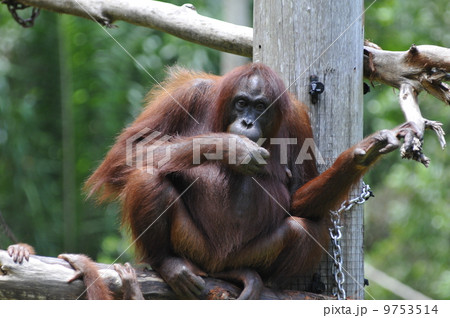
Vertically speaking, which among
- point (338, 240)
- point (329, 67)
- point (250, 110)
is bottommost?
point (338, 240)

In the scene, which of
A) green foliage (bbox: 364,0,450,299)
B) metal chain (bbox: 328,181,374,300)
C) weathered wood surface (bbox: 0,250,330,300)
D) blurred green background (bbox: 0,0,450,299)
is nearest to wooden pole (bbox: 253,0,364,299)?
metal chain (bbox: 328,181,374,300)

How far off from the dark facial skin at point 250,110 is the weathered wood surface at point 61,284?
2.78ft

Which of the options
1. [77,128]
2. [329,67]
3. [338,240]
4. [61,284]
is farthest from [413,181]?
[61,284]

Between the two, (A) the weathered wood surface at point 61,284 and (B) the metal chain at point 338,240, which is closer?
(A) the weathered wood surface at point 61,284

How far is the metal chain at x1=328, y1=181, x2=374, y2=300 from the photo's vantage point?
3418mm

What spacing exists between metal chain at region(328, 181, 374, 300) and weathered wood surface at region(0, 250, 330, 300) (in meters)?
0.11

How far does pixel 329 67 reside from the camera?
11.7 feet

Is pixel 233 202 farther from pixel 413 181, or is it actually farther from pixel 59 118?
pixel 413 181

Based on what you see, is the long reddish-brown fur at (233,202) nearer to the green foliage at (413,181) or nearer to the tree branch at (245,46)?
the tree branch at (245,46)

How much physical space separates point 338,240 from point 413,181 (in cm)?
→ 604

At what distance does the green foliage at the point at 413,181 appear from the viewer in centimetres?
905

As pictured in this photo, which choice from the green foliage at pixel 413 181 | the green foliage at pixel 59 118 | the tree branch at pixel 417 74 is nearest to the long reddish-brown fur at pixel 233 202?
the tree branch at pixel 417 74

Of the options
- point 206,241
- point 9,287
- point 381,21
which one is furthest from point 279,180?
point 381,21

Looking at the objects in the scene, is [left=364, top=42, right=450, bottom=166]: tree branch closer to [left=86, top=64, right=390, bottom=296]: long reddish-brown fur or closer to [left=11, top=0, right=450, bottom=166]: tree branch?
[left=11, top=0, right=450, bottom=166]: tree branch
